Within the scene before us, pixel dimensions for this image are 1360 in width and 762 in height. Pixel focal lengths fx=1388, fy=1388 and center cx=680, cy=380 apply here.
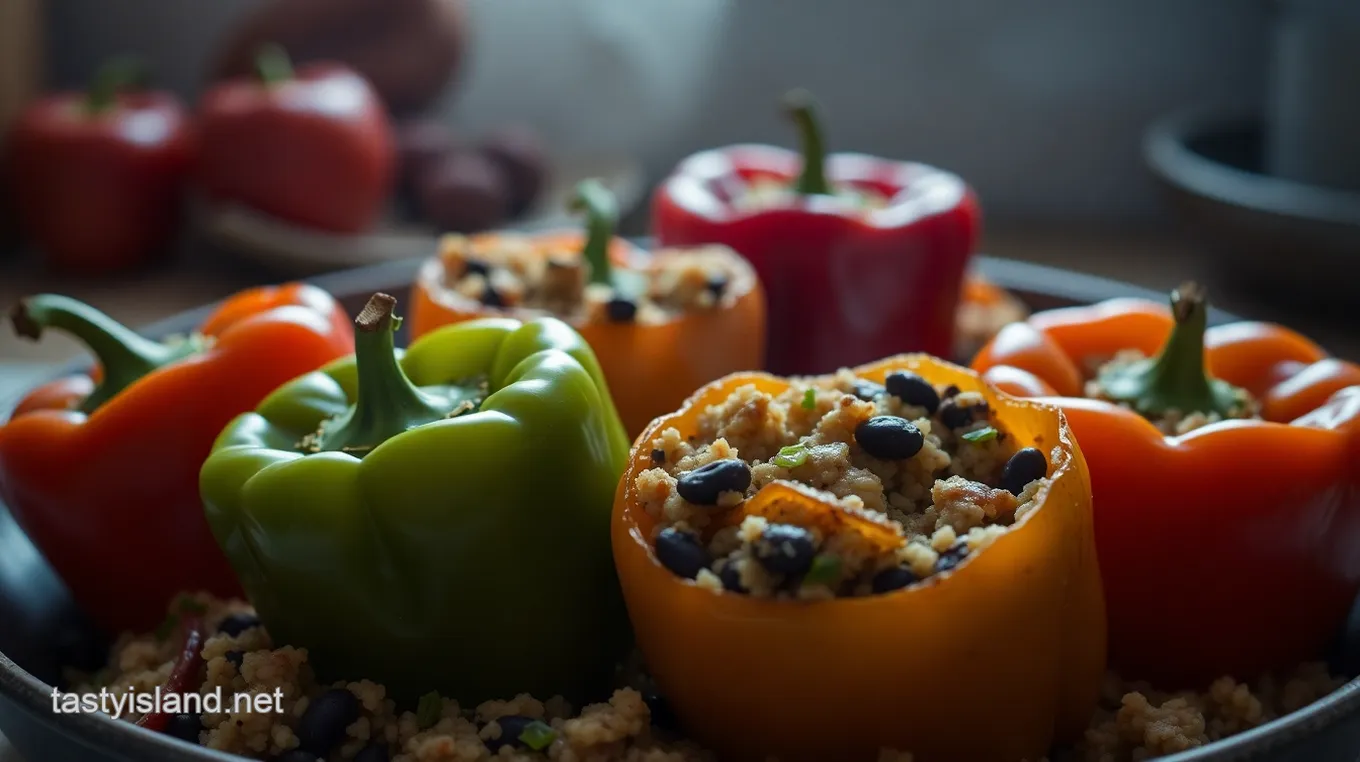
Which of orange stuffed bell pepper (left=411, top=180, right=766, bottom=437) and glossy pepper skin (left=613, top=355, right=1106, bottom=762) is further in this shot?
orange stuffed bell pepper (left=411, top=180, right=766, bottom=437)

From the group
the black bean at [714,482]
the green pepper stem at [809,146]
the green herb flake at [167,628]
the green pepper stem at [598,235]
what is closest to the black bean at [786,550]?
the black bean at [714,482]

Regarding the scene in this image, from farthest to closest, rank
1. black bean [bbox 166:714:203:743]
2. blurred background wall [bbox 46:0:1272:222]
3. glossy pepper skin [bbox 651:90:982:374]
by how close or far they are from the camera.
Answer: blurred background wall [bbox 46:0:1272:222] → glossy pepper skin [bbox 651:90:982:374] → black bean [bbox 166:714:203:743]

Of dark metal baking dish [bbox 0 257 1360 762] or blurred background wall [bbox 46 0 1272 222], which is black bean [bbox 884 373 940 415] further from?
blurred background wall [bbox 46 0 1272 222]

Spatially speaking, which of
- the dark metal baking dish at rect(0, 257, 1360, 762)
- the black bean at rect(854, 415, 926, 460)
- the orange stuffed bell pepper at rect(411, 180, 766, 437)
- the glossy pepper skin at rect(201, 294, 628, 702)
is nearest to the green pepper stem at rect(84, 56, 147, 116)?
the dark metal baking dish at rect(0, 257, 1360, 762)

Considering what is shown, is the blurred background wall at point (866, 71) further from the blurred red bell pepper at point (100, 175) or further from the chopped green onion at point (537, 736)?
the chopped green onion at point (537, 736)

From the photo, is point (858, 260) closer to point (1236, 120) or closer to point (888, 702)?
point (888, 702)

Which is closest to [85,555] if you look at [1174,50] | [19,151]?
[19,151]
